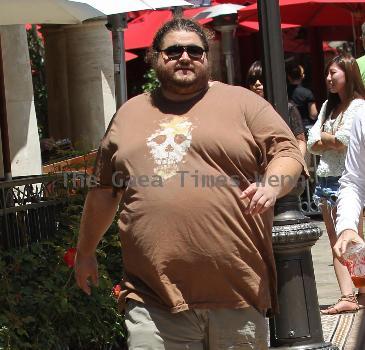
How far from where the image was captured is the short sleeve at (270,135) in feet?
14.8

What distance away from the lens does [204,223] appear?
14.4 ft

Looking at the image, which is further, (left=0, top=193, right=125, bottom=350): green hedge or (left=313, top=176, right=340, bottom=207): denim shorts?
(left=313, top=176, right=340, bottom=207): denim shorts

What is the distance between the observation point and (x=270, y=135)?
4520 millimetres

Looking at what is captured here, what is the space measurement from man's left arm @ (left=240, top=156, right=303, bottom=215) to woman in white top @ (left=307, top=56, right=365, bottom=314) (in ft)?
12.6

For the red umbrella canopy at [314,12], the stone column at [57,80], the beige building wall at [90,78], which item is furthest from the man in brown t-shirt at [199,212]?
the red umbrella canopy at [314,12]

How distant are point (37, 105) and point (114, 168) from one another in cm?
1424

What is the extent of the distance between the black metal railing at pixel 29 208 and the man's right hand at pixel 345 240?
10.2 ft

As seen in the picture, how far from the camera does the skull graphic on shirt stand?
444cm

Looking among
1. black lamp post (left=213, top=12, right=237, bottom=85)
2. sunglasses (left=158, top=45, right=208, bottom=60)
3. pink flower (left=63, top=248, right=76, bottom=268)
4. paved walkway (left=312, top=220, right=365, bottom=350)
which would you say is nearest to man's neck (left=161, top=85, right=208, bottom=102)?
sunglasses (left=158, top=45, right=208, bottom=60)

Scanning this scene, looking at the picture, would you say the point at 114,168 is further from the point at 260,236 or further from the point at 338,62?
the point at 338,62

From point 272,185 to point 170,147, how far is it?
424 millimetres

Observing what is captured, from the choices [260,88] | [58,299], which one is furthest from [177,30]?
[260,88]

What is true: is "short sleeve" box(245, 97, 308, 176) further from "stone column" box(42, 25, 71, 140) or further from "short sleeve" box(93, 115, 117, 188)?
"stone column" box(42, 25, 71, 140)

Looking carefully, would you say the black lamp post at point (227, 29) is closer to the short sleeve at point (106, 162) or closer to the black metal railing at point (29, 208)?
the black metal railing at point (29, 208)
